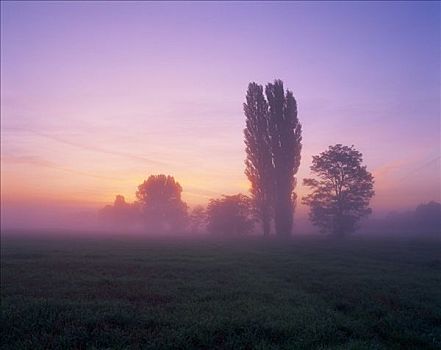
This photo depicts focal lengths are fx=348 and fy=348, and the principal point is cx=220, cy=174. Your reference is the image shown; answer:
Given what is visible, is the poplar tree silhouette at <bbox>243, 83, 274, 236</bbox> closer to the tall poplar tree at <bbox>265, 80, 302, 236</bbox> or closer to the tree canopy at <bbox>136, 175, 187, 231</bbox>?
the tall poplar tree at <bbox>265, 80, 302, 236</bbox>

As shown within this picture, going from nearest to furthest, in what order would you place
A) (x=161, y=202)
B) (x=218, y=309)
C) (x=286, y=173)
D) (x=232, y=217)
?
1. (x=218, y=309)
2. (x=286, y=173)
3. (x=232, y=217)
4. (x=161, y=202)

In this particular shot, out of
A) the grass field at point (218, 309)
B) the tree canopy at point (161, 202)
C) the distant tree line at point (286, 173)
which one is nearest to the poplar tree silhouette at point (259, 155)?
the distant tree line at point (286, 173)

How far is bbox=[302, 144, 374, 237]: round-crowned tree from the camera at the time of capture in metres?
55.8

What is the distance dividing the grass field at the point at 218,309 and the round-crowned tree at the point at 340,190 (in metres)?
33.7

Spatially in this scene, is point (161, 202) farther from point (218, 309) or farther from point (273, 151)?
point (218, 309)

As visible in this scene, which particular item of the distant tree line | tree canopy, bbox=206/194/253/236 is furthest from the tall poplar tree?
tree canopy, bbox=206/194/253/236

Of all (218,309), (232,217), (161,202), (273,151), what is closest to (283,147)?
(273,151)

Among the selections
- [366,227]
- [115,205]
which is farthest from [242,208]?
[115,205]

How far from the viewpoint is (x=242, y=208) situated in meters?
73.7

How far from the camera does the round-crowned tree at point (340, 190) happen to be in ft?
183

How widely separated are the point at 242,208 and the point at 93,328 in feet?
211

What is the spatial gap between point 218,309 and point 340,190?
160ft

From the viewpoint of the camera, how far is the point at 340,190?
56.6 meters

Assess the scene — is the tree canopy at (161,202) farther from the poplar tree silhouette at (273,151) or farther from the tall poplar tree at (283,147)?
the tall poplar tree at (283,147)
